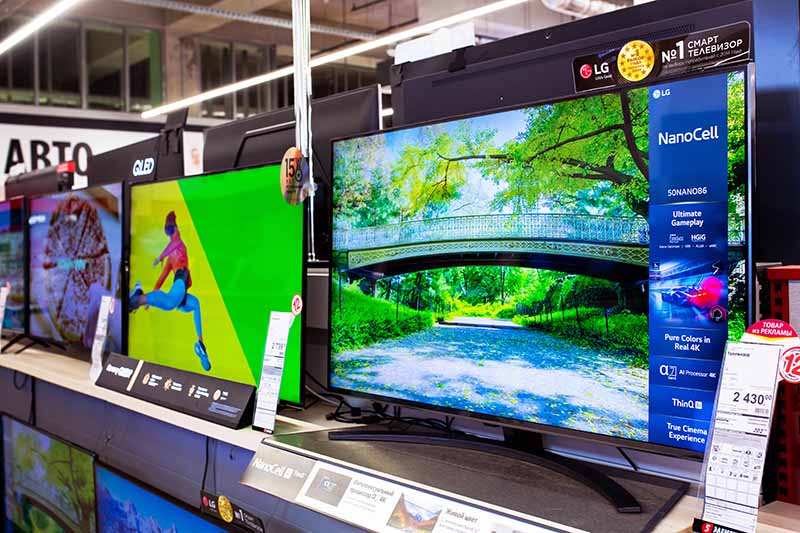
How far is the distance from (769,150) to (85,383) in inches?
73.5

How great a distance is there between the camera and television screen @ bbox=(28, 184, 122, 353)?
2365 mm

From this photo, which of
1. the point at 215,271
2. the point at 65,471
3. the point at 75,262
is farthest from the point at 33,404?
the point at 215,271

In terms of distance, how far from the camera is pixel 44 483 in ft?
7.88

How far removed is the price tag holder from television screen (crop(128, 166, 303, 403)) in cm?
93

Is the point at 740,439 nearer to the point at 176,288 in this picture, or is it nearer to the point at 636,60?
the point at 636,60

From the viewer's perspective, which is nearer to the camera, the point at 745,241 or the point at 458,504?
the point at 745,241

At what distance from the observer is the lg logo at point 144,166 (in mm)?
2492

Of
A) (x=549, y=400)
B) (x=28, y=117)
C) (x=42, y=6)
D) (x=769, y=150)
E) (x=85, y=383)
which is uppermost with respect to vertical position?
(x=42, y=6)

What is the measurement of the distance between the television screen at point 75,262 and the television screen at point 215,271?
0.17 m

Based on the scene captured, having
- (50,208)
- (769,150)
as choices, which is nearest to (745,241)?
(769,150)

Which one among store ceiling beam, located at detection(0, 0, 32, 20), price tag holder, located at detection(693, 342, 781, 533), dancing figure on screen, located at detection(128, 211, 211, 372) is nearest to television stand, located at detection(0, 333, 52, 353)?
dancing figure on screen, located at detection(128, 211, 211, 372)

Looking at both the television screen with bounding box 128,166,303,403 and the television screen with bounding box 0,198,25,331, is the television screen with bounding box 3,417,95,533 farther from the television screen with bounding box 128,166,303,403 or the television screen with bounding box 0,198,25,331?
the television screen with bounding box 0,198,25,331

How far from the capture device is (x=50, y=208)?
2777mm

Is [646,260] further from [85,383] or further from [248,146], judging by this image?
[85,383]
